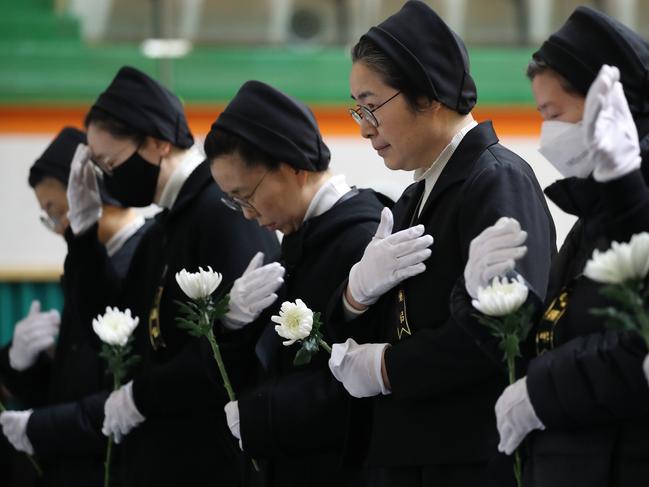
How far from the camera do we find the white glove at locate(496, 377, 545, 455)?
2.34 meters

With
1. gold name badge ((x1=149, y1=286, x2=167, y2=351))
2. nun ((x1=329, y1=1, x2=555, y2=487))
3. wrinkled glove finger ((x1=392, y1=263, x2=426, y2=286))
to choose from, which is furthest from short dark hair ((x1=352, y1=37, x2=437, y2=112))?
gold name badge ((x1=149, y1=286, x2=167, y2=351))

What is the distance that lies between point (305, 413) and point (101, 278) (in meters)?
1.38

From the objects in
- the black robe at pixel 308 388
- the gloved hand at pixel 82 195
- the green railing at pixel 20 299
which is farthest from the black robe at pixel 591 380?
the green railing at pixel 20 299

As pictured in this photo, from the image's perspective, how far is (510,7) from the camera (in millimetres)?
8133

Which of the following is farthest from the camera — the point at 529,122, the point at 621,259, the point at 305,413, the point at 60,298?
the point at 529,122

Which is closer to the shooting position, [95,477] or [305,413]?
[305,413]

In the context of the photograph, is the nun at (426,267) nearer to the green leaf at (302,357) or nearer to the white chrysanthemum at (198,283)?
the green leaf at (302,357)

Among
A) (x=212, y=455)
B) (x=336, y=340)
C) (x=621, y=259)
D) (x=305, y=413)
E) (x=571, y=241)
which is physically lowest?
(x=212, y=455)

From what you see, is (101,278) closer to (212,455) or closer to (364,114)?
(212,455)

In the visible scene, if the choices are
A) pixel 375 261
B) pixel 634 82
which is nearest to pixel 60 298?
pixel 375 261

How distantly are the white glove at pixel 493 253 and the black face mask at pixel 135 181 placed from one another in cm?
174

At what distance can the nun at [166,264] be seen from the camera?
3682mm

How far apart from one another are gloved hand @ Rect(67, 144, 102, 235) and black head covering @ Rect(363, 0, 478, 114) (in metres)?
1.65

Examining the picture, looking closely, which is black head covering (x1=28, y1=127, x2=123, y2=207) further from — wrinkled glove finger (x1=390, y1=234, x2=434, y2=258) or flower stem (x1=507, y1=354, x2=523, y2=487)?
flower stem (x1=507, y1=354, x2=523, y2=487)
